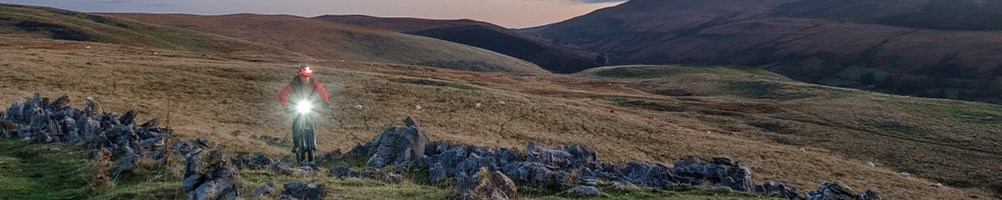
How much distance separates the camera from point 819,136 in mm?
51750

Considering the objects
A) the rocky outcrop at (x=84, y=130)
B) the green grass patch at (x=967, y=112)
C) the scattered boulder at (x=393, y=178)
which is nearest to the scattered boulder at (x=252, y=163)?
the rocky outcrop at (x=84, y=130)

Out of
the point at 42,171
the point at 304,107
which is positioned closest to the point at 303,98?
the point at 304,107

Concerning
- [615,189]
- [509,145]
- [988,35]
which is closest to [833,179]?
[509,145]

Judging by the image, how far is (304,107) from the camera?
63.1 feet

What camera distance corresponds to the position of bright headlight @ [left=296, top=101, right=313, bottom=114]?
62.8 feet

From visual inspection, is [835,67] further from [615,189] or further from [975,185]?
[615,189]

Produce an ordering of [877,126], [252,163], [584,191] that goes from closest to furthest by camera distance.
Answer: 1. [584,191]
2. [252,163]
3. [877,126]

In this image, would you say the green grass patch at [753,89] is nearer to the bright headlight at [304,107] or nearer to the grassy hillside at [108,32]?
the grassy hillside at [108,32]

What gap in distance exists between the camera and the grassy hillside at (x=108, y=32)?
344 feet

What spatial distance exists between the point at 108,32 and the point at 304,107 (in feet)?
371

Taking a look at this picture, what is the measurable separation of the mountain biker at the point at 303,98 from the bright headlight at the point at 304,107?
7cm

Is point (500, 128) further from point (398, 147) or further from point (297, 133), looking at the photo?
point (297, 133)

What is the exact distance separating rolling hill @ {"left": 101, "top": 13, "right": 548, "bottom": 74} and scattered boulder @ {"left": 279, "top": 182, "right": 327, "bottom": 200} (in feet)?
390

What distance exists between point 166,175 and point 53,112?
35.3ft
